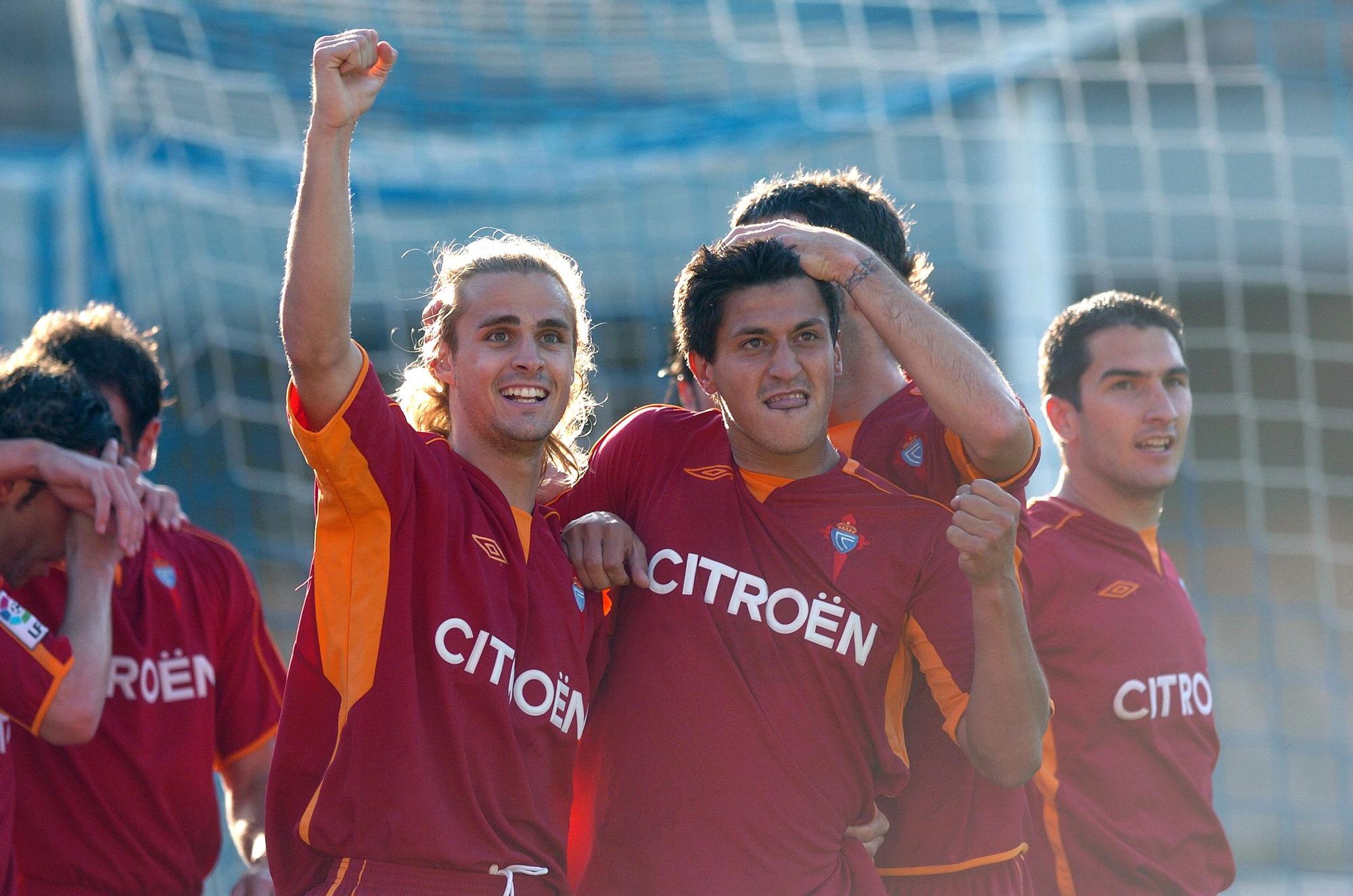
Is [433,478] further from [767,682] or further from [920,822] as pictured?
[920,822]

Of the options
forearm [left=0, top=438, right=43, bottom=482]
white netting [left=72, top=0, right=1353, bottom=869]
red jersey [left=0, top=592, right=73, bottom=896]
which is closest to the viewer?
red jersey [left=0, top=592, right=73, bottom=896]

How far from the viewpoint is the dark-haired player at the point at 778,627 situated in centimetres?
205

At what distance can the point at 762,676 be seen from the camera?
6.95 ft

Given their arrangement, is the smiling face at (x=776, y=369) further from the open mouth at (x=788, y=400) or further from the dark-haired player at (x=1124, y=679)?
the dark-haired player at (x=1124, y=679)

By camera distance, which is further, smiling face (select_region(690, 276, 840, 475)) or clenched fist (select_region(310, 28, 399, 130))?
smiling face (select_region(690, 276, 840, 475))

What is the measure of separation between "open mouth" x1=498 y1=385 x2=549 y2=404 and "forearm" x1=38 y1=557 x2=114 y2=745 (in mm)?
916

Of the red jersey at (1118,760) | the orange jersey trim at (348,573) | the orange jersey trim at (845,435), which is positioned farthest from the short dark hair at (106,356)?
the red jersey at (1118,760)

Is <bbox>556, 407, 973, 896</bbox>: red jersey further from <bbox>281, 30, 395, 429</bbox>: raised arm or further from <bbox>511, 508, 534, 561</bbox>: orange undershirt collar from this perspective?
<bbox>281, 30, 395, 429</bbox>: raised arm

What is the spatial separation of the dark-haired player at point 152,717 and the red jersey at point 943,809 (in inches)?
45.7

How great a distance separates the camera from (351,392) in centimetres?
185

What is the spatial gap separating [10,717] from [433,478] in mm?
948

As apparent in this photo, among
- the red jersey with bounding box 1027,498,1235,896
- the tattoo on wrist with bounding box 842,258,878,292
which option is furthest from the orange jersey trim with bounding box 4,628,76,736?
the red jersey with bounding box 1027,498,1235,896

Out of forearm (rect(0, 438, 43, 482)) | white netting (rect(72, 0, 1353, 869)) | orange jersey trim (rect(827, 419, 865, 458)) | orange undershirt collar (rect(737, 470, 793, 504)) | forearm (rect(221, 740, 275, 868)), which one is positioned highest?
white netting (rect(72, 0, 1353, 869))

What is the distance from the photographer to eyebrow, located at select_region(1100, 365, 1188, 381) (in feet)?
9.77
